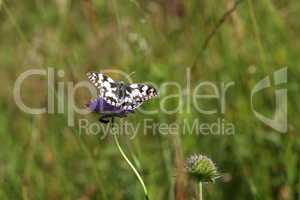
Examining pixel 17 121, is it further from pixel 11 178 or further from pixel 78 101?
pixel 11 178

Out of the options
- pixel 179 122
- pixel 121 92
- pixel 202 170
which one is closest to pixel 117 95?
pixel 121 92

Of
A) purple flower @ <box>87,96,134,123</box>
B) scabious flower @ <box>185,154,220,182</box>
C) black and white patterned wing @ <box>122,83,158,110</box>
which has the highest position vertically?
black and white patterned wing @ <box>122,83,158,110</box>

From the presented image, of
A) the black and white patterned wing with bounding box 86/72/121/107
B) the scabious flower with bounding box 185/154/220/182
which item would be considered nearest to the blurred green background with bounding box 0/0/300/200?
the scabious flower with bounding box 185/154/220/182

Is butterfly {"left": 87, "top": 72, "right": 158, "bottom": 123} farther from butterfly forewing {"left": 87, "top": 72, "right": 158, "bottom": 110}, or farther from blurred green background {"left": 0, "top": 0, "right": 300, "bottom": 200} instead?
blurred green background {"left": 0, "top": 0, "right": 300, "bottom": 200}

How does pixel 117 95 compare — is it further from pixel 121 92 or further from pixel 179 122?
pixel 179 122

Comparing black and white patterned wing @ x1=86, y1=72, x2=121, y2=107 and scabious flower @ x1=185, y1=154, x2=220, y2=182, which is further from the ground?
black and white patterned wing @ x1=86, y1=72, x2=121, y2=107

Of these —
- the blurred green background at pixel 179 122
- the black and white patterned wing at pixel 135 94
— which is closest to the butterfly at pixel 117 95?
the black and white patterned wing at pixel 135 94

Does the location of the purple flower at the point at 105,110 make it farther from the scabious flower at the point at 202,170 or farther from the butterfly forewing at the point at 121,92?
the scabious flower at the point at 202,170
